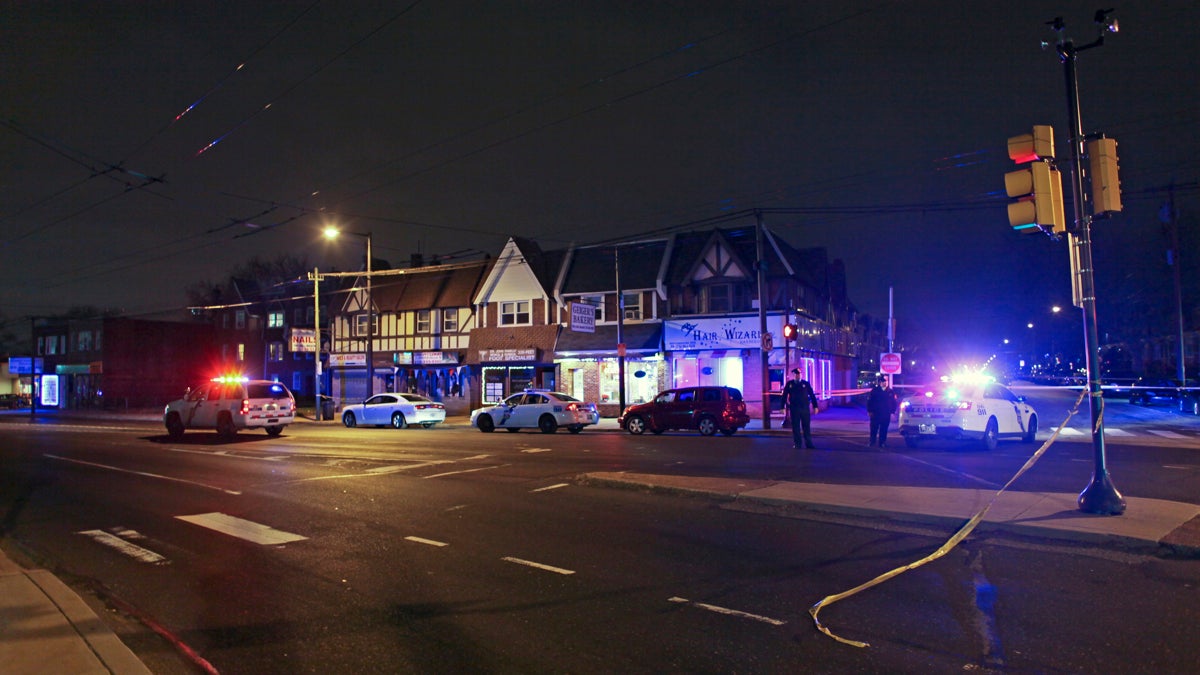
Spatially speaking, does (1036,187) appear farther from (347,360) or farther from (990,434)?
(347,360)

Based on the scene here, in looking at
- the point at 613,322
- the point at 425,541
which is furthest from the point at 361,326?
the point at 425,541

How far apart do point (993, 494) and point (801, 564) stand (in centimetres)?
483

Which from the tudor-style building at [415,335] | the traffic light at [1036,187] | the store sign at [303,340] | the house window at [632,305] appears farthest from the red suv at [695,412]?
the store sign at [303,340]

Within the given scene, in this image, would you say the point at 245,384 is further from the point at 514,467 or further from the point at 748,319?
the point at 748,319

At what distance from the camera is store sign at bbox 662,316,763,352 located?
32281 mm

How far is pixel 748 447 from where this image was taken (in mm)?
19141

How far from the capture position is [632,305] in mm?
36000

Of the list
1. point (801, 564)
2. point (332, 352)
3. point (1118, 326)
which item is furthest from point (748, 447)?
point (1118, 326)

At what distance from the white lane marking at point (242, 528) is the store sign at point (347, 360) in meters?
35.6

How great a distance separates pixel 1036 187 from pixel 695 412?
16025 millimetres

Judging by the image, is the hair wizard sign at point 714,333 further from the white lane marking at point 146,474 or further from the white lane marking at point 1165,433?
the white lane marking at point 146,474

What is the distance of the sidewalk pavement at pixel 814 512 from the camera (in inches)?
194

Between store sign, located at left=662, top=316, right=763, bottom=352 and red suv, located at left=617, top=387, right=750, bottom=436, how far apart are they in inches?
320

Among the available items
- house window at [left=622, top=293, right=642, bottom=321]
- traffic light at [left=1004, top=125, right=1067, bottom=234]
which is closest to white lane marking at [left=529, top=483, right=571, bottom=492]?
traffic light at [left=1004, top=125, right=1067, bottom=234]
